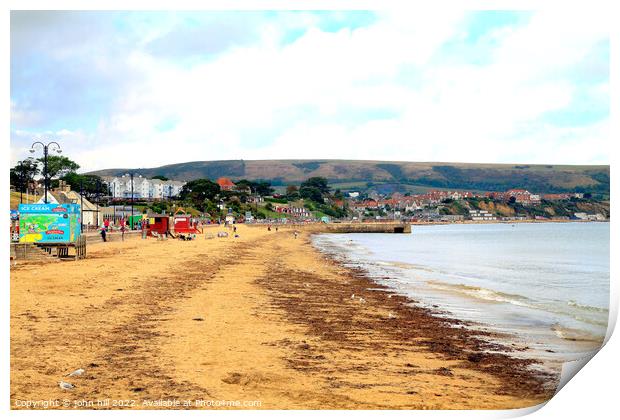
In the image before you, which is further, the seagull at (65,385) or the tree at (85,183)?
the tree at (85,183)

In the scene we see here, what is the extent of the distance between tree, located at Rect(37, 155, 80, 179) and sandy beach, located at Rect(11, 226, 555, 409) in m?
79.6

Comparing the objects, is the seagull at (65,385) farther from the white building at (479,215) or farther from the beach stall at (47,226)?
the white building at (479,215)

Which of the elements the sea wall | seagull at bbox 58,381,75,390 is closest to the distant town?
the sea wall

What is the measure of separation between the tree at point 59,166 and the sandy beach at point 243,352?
261 ft

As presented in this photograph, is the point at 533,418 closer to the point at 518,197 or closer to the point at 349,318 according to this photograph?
the point at 349,318

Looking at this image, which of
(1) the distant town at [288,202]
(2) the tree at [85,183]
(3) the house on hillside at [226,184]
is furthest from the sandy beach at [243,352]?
(3) the house on hillside at [226,184]

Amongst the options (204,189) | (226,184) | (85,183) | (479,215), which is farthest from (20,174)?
(479,215)

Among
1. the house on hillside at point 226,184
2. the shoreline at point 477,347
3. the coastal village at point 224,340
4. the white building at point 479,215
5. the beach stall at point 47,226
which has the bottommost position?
the white building at point 479,215

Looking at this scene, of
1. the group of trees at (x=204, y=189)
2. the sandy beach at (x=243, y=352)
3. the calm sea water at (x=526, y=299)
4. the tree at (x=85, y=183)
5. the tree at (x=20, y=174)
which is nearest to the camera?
the sandy beach at (x=243, y=352)

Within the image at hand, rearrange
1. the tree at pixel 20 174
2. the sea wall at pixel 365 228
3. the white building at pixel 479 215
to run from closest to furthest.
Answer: the tree at pixel 20 174 < the sea wall at pixel 365 228 < the white building at pixel 479 215

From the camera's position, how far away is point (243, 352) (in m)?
9.04

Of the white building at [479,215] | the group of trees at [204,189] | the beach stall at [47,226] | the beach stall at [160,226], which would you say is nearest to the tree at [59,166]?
the group of trees at [204,189]

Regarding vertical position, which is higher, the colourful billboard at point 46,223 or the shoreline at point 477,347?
the colourful billboard at point 46,223

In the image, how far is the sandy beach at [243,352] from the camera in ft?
23.4
